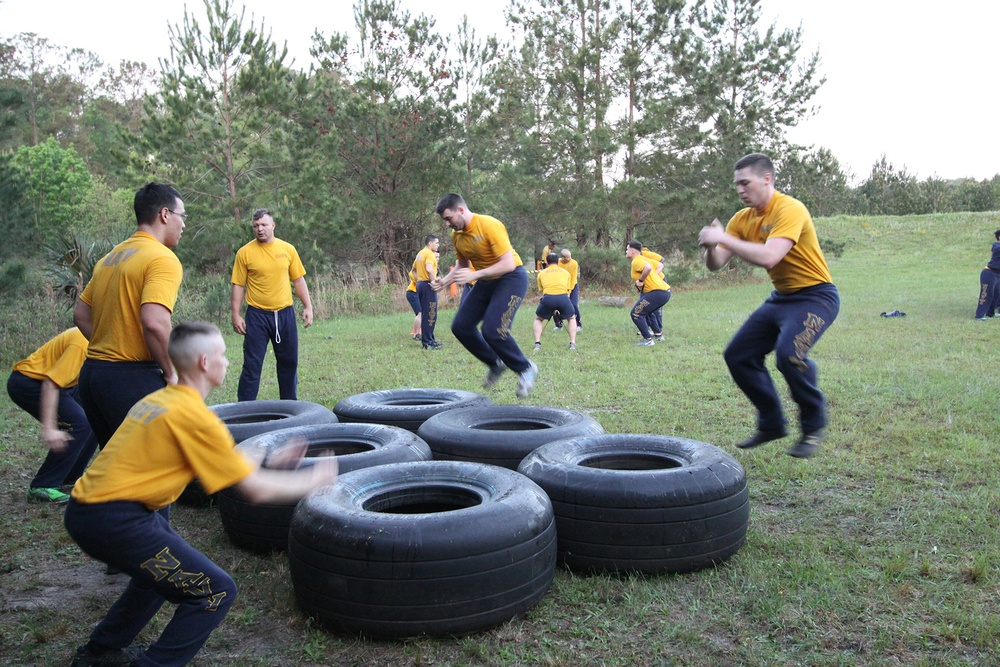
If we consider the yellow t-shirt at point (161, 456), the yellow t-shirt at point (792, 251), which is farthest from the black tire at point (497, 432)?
the yellow t-shirt at point (161, 456)

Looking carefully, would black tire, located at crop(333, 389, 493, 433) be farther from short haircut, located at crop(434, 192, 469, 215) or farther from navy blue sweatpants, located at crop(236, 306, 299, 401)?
short haircut, located at crop(434, 192, 469, 215)

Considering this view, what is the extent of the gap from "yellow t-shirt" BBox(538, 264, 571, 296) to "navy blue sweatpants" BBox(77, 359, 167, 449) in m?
9.79

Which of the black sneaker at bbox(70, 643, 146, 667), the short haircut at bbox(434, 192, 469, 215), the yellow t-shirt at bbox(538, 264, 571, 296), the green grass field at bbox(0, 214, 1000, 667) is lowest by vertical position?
the green grass field at bbox(0, 214, 1000, 667)

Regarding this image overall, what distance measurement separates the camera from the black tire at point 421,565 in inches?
135

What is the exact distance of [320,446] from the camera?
18.0 feet

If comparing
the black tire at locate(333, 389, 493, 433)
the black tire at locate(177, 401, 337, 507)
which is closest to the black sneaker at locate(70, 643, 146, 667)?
the black tire at locate(177, 401, 337, 507)

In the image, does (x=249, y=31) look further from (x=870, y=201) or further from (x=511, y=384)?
(x=870, y=201)

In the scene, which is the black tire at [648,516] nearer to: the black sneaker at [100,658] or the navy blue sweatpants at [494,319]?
the black sneaker at [100,658]

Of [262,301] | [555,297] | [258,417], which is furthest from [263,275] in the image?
[555,297]

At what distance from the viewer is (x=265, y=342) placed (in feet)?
24.6

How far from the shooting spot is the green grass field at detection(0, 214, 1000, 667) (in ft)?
11.2

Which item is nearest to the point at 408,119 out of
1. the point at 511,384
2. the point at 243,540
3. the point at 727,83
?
the point at 727,83

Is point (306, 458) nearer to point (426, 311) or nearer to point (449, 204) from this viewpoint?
point (449, 204)

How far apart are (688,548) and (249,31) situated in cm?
1944
